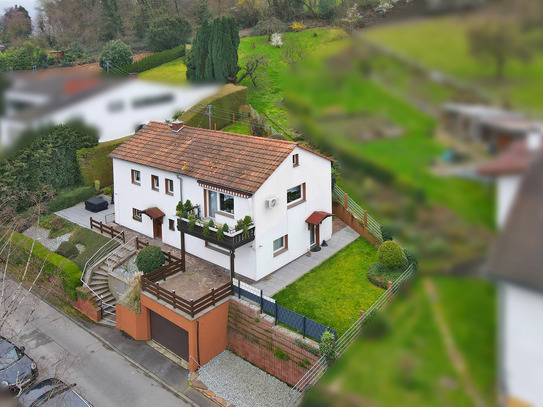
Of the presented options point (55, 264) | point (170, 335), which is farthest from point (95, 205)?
point (170, 335)

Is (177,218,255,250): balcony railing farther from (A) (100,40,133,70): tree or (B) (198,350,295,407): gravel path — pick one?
(A) (100,40,133,70): tree

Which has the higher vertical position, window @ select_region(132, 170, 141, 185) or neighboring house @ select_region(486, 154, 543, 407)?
neighboring house @ select_region(486, 154, 543, 407)

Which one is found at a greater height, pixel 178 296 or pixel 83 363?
pixel 178 296

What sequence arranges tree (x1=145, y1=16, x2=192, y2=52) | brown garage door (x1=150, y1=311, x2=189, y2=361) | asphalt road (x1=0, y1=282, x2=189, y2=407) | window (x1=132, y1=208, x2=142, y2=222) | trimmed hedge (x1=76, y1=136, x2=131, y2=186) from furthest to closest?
trimmed hedge (x1=76, y1=136, x2=131, y2=186) < tree (x1=145, y1=16, x2=192, y2=52) < window (x1=132, y1=208, x2=142, y2=222) < brown garage door (x1=150, y1=311, x2=189, y2=361) < asphalt road (x1=0, y1=282, x2=189, y2=407)

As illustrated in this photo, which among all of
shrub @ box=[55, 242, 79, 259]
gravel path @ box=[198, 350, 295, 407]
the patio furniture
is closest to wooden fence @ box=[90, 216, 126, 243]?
shrub @ box=[55, 242, 79, 259]

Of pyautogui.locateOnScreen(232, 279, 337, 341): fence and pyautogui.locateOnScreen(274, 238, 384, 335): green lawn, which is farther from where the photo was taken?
pyautogui.locateOnScreen(274, 238, 384, 335): green lawn

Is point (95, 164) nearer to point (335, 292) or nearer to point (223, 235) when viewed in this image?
point (223, 235)

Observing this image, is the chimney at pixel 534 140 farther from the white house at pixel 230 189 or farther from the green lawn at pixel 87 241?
the green lawn at pixel 87 241
